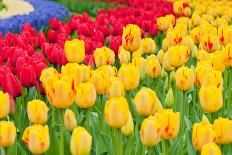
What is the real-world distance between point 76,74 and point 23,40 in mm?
2111

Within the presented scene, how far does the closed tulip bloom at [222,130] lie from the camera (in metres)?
2.67

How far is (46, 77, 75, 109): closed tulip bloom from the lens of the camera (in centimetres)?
275

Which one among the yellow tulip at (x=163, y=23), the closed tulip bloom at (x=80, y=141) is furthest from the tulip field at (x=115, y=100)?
the yellow tulip at (x=163, y=23)

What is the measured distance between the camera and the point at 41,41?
5672 millimetres

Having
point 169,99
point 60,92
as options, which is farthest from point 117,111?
point 169,99

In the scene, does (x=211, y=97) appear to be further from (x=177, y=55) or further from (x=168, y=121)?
(x=177, y=55)

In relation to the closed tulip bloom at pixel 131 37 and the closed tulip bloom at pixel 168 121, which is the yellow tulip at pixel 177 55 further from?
the closed tulip bloom at pixel 168 121

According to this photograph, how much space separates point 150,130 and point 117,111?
166 millimetres

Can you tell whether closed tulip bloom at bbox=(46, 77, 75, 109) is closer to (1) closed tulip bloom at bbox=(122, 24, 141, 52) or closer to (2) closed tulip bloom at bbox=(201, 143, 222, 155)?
(2) closed tulip bloom at bbox=(201, 143, 222, 155)

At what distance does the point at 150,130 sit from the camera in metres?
2.55

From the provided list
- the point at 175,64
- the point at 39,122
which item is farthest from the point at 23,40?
the point at 39,122

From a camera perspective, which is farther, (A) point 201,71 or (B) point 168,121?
(A) point 201,71

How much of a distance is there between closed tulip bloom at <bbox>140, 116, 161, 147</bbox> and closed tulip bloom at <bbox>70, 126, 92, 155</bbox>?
247 millimetres

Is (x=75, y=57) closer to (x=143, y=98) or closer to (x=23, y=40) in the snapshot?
(x=143, y=98)
